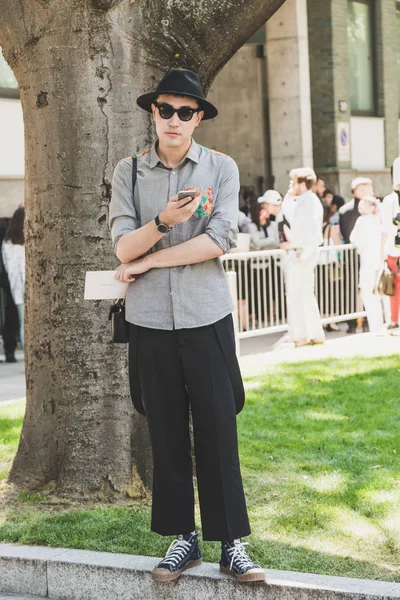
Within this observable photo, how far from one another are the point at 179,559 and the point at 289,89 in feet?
58.7

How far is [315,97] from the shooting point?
77.1 feet

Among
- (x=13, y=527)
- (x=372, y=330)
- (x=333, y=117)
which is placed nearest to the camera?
(x=13, y=527)

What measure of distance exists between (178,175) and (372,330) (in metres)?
9.95

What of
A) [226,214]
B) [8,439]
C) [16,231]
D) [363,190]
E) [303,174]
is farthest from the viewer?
[363,190]

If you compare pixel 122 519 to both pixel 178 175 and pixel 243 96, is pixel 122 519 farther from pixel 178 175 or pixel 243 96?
pixel 243 96

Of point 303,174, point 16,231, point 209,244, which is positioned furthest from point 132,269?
point 16,231

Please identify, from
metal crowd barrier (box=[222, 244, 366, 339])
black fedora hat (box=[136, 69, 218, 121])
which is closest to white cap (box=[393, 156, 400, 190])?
metal crowd barrier (box=[222, 244, 366, 339])

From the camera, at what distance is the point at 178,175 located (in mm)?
5043

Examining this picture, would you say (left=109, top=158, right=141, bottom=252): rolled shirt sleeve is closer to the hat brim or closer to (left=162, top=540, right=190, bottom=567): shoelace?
the hat brim

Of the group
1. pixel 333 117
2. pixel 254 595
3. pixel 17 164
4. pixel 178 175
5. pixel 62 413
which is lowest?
pixel 254 595

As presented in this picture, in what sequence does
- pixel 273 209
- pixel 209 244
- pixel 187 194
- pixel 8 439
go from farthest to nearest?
pixel 273 209, pixel 8 439, pixel 209 244, pixel 187 194

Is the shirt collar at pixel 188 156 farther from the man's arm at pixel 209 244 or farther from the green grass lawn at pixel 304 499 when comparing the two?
the green grass lawn at pixel 304 499

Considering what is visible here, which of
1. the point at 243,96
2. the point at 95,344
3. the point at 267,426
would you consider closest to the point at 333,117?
the point at 243,96

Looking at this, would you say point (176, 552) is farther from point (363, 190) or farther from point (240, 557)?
point (363, 190)
